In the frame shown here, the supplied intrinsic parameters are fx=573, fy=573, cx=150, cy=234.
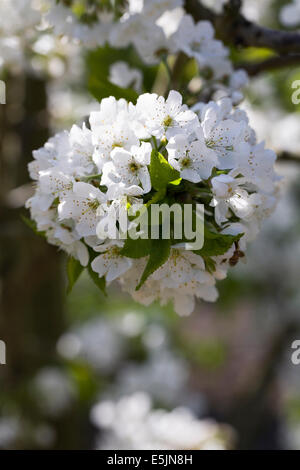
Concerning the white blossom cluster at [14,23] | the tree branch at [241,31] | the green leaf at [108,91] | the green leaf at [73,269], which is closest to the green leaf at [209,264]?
the green leaf at [73,269]

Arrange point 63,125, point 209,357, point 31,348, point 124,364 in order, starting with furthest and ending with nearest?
point 209,357, point 124,364, point 63,125, point 31,348

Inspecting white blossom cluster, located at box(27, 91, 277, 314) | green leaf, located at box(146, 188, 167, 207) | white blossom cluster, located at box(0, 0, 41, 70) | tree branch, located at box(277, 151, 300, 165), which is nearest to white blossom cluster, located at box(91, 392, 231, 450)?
tree branch, located at box(277, 151, 300, 165)

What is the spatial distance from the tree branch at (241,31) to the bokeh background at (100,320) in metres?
0.44

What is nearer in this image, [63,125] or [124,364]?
[63,125]

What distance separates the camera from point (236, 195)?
94 cm

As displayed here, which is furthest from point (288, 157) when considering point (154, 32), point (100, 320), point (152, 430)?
point (100, 320)

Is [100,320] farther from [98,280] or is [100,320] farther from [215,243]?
[215,243]

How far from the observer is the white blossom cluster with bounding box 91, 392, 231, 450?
6.50ft

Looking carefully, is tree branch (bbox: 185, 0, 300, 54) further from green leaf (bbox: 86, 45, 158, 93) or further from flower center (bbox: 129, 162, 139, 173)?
flower center (bbox: 129, 162, 139, 173)

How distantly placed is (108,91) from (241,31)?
463mm

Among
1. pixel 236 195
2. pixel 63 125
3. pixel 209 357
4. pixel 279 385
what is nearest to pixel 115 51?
pixel 63 125

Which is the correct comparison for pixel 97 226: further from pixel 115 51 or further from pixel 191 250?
pixel 115 51

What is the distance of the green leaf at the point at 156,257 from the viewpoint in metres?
0.88

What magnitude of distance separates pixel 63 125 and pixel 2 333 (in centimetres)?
109
